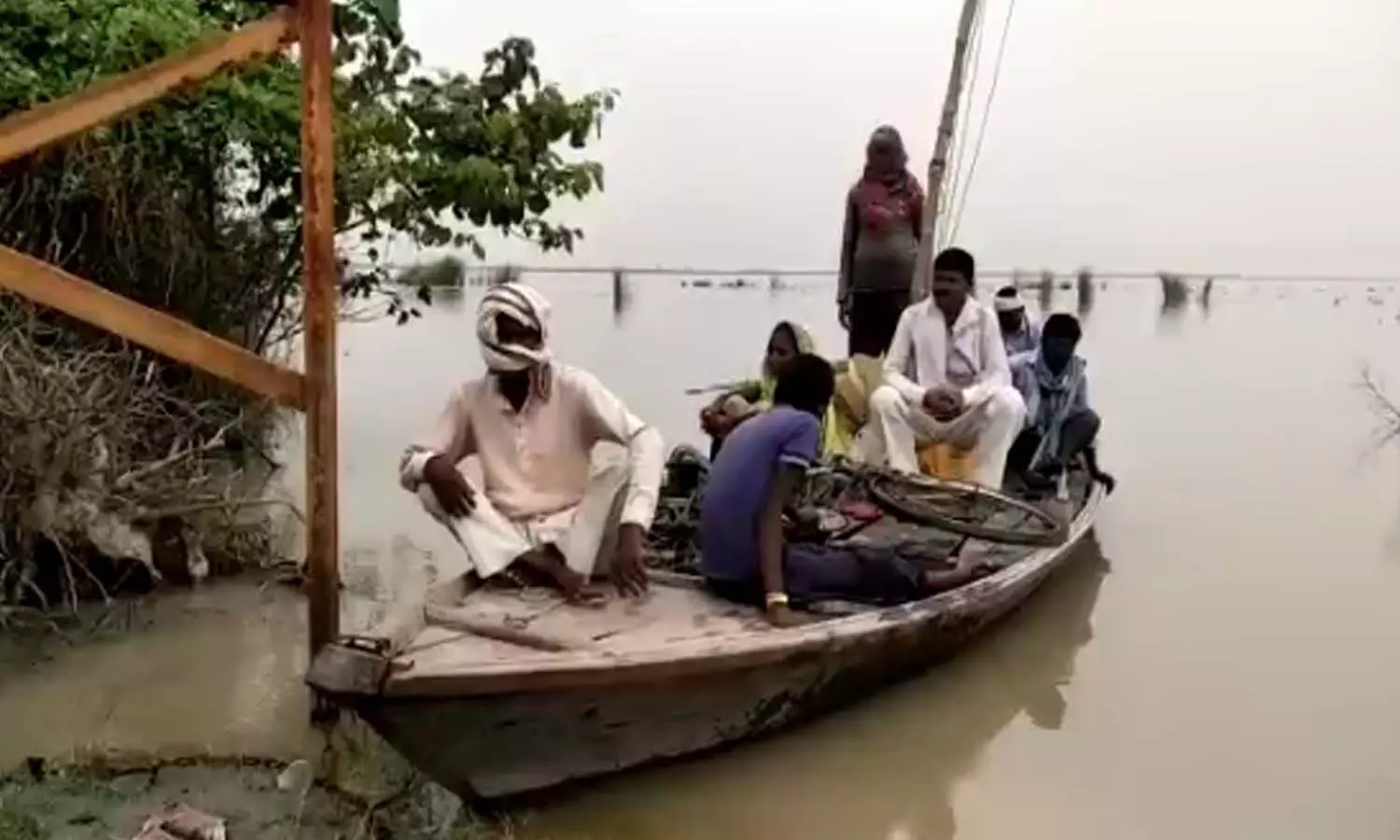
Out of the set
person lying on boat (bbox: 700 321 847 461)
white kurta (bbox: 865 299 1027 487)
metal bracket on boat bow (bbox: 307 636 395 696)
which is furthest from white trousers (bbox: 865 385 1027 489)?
metal bracket on boat bow (bbox: 307 636 395 696)

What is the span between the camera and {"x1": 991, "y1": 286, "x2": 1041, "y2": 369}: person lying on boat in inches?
328

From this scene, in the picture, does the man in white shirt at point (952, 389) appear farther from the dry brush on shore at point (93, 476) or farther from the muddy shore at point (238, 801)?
the muddy shore at point (238, 801)

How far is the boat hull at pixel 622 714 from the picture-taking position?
4.06 m

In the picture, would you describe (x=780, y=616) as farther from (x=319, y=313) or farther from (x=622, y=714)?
(x=319, y=313)

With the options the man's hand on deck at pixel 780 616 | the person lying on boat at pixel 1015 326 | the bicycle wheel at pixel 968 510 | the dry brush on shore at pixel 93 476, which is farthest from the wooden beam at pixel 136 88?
the person lying on boat at pixel 1015 326

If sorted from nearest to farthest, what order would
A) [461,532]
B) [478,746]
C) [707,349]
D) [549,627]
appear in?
[478,746] → [549,627] → [461,532] → [707,349]

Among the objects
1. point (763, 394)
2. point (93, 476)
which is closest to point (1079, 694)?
point (763, 394)

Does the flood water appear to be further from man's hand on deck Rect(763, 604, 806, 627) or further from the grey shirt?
the grey shirt

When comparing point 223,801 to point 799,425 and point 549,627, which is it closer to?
point 549,627

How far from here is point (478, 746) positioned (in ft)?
13.7

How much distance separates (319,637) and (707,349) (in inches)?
649

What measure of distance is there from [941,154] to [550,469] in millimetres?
5426

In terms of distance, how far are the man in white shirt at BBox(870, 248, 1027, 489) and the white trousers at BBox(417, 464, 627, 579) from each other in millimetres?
2625

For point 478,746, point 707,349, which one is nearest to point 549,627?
point 478,746
